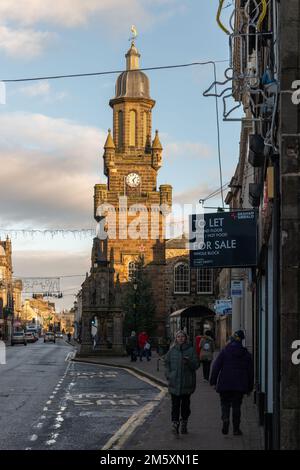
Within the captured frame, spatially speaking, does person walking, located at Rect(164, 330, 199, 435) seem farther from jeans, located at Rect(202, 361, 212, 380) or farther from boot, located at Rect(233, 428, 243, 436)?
jeans, located at Rect(202, 361, 212, 380)

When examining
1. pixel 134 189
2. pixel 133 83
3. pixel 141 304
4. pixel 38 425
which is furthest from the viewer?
pixel 133 83

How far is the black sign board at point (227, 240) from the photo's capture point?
790 inches

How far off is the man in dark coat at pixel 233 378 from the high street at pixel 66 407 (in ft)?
6.38

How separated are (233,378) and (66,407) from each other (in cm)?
655

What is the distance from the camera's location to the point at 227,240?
67.4ft

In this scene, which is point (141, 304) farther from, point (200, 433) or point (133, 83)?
point (200, 433)

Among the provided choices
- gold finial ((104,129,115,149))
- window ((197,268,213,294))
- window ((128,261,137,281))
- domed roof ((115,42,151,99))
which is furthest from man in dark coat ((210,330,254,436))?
domed roof ((115,42,151,99))

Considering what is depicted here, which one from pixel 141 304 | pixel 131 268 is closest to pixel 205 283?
pixel 131 268

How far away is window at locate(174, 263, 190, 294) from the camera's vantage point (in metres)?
83.9

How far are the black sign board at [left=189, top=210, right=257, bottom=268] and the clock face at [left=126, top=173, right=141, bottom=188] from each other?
64.2 meters

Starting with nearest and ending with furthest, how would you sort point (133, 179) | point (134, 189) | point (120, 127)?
point (134, 189) → point (133, 179) → point (120, 127)

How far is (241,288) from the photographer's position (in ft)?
102

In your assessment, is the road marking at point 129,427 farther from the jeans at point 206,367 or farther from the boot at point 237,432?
the jeans at point 206,367

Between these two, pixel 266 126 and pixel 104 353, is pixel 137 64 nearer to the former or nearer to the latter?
pixel 104 353
